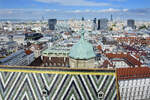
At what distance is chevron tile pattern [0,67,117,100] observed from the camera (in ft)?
77.4

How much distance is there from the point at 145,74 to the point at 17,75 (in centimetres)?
4292

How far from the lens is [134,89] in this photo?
167 ft

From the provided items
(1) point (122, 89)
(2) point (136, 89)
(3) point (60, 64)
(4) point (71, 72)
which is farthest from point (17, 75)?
(2) point (136, 89)

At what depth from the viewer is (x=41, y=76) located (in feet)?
81.4

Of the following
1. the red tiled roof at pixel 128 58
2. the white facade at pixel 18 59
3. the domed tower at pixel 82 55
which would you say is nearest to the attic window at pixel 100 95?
the domed tower at pixel 82 55

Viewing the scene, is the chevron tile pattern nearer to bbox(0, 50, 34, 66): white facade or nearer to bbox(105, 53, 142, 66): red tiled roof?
bbox(0, 50, 34, 66): white facade

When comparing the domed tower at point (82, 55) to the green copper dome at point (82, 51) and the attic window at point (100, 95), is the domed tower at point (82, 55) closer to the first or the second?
the green copper dome at point (82, 51)

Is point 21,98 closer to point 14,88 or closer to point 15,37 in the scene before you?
point 14,88

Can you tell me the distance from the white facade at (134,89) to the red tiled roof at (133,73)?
1.48 m

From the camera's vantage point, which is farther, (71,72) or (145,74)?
(145,74)

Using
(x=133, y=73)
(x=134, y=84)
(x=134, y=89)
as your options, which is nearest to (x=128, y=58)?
(x=133, y=73)

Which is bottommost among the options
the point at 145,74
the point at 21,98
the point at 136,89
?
the point at 136,89

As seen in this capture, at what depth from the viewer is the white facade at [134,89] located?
165 ft

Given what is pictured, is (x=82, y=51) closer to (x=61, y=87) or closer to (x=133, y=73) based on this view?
(x=61, y=87)
